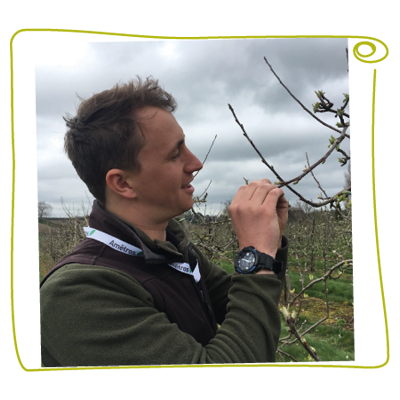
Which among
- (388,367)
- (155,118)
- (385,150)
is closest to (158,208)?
(155,118)

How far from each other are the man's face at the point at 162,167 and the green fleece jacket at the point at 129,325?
27 centimetres

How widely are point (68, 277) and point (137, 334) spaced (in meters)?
0.23

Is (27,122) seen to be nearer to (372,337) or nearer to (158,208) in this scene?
(158,208)

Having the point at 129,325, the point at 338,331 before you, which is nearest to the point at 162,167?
the point at 129,325

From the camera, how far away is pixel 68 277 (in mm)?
876

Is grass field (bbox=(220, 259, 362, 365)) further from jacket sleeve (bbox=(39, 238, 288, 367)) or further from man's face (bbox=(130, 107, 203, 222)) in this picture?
man's face (bbox=(130, 107, 203, 222))

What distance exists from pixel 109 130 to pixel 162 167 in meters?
0.20

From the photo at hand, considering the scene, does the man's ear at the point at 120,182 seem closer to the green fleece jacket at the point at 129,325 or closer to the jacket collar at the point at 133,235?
the jacket collar at the point at 133,235

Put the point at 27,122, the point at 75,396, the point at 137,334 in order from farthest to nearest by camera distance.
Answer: the point at 27,122 → the point at 75,396 → the point at 137,334

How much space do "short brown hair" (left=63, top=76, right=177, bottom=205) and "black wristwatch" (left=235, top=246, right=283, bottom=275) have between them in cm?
42

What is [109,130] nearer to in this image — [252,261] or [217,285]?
[252,261]

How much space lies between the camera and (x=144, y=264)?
3.35ft

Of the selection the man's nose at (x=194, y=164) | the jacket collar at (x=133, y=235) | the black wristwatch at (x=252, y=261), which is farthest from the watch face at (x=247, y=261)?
the man's nose at (x=194, y=164)

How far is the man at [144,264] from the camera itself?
33.7 inches
